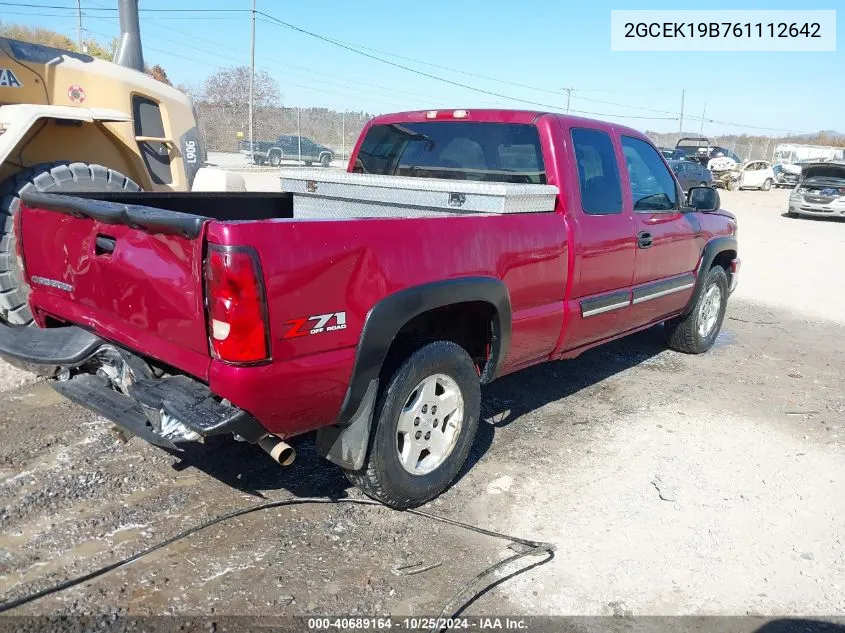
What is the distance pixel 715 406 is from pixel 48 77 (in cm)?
594

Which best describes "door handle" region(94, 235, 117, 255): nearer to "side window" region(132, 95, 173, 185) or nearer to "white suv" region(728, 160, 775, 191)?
"side window" region(132, 95, 173, 185)

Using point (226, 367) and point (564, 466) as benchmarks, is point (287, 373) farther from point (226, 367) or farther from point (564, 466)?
point (564, 466)

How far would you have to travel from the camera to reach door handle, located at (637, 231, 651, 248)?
4824 millimetres

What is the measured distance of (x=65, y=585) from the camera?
9.02ft

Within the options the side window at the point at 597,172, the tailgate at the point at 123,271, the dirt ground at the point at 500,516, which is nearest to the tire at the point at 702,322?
the dirt ground at the point at 500,516

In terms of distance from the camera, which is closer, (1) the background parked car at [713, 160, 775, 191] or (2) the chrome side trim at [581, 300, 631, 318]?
(2) the chrome side trim at [581, 300, 631, 318]

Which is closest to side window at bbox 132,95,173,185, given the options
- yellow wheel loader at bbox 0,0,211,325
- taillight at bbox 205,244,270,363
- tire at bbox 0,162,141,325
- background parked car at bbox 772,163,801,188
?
yellow wheel loader at bbox 0,0,211,325

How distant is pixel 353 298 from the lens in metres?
2.91

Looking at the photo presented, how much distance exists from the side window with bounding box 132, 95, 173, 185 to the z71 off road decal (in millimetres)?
4538

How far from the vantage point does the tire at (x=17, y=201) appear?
4895mm

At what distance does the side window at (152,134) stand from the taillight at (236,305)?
453 centimetres

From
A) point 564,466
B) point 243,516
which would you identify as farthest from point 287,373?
point 564,466

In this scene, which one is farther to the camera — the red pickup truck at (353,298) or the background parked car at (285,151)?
the background parked car at (285,151)

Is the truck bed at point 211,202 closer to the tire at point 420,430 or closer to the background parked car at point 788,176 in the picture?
the tire at point 420,430
